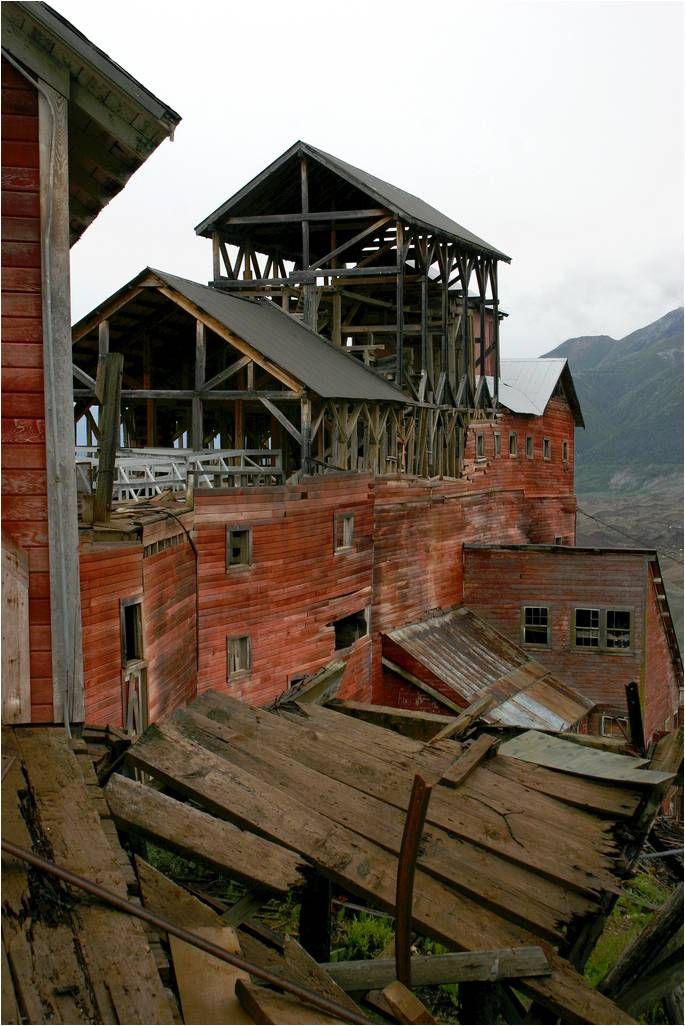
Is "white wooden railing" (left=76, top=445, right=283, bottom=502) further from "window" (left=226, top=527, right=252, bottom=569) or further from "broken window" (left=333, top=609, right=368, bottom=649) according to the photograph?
"broken window" (left=333, top=609, right=368, bottom=649)

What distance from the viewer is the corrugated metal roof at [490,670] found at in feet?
83.9

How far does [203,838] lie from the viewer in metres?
5.54

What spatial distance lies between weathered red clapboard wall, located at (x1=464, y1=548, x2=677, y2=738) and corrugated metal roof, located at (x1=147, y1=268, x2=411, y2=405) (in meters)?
6.70

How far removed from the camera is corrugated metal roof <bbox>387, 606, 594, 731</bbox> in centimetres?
2558

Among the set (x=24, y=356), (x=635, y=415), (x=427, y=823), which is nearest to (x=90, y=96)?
(x=24, y=356)

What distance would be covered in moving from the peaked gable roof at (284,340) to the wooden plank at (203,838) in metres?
17.3

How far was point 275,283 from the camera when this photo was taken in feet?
102

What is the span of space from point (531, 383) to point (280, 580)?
27459 mm

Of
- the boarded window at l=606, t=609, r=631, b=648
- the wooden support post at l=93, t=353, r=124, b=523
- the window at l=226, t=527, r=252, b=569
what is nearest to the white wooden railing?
the window at l=226, t=527, r=252, b=569

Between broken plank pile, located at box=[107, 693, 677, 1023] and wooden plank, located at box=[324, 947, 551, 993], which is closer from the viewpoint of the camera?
wooden plank, located at box=[324, 947, 551, 993]

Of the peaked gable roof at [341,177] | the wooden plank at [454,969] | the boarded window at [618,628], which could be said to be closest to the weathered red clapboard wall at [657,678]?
the boarded window at [618,628]

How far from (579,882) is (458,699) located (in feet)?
64.1

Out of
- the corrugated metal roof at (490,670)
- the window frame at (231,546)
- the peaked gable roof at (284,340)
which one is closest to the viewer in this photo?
the window frame at (231,546)

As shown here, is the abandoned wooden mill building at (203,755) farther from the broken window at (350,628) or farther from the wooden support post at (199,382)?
the broken window at (350,628)
